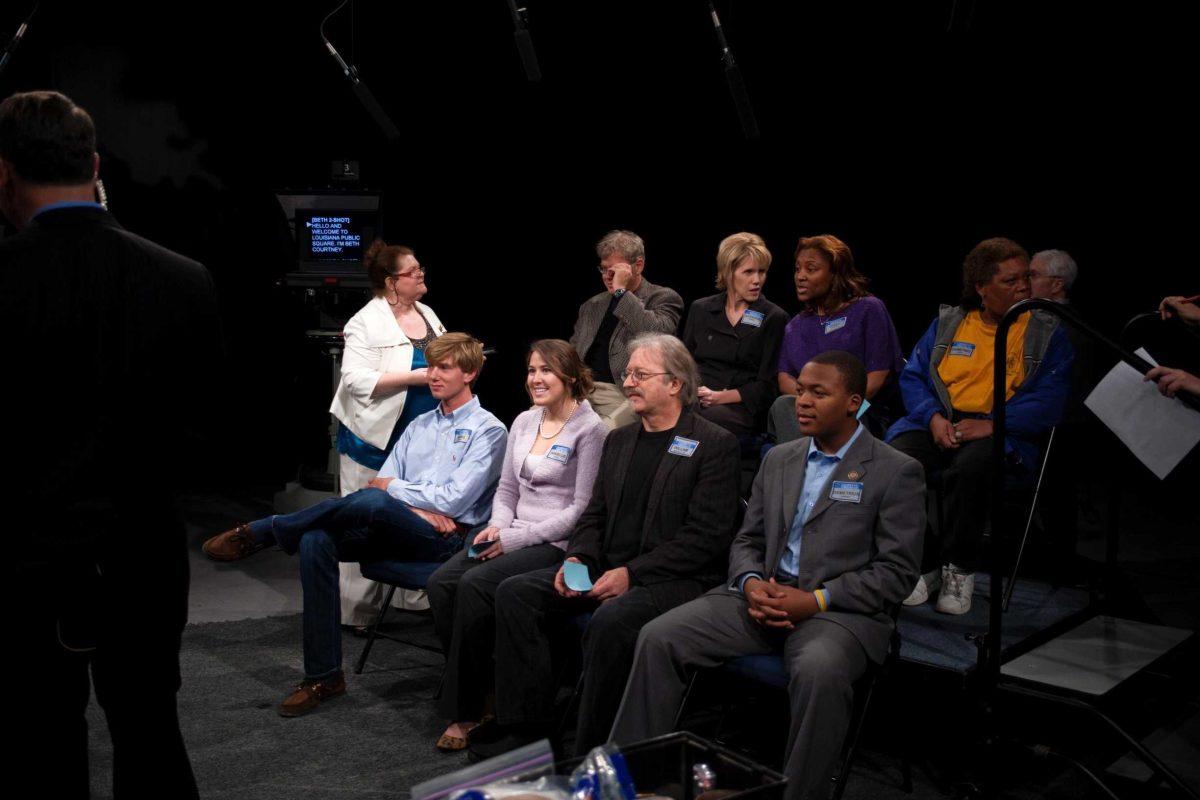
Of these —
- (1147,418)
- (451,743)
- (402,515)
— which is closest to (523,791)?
(451,743)

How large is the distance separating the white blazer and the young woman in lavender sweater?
2.86 feet

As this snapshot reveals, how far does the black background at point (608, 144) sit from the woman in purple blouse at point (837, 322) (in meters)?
1.57

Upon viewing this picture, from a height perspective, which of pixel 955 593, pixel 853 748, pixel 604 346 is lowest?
pixel 853 748

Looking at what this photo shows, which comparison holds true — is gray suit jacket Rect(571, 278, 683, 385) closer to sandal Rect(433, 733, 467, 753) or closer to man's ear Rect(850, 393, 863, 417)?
man's ear Rect(850, 393, 863, 417)

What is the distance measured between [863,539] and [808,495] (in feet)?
0.77

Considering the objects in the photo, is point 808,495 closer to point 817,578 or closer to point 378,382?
point 817,578

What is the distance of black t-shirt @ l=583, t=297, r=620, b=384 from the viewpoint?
491 centimetres

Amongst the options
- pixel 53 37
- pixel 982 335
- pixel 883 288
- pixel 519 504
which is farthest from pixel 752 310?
pixel 53 37

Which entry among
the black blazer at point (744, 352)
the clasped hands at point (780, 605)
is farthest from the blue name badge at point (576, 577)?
the black blazer at point (744, 352)

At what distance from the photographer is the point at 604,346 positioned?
491 centimetres

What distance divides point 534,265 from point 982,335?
369cm

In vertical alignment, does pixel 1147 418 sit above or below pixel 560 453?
above

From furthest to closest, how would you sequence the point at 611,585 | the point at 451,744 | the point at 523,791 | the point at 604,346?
the point at 604,346 < the point at 451,744 < the point at 611,585 < the point at 523,791

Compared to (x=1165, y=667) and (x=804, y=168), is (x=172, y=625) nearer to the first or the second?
(x=1165, y=667)
